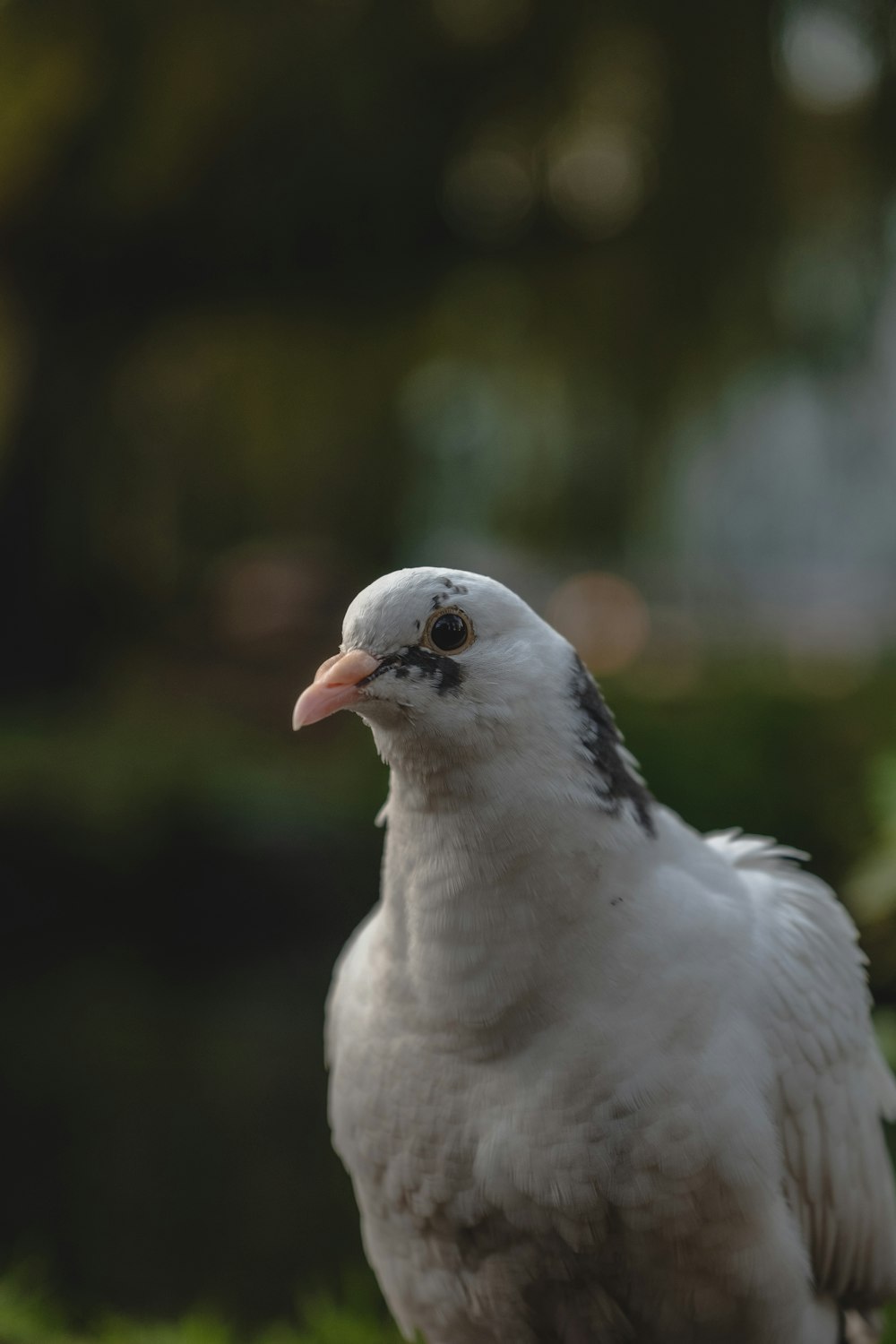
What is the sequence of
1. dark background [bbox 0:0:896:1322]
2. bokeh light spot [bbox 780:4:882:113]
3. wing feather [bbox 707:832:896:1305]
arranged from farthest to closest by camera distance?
dark background [bbox 0:0:896:1322] < bokeh light spot [bbox 780:4:882:113] < wing feather [bbox 707:832:896:1305]

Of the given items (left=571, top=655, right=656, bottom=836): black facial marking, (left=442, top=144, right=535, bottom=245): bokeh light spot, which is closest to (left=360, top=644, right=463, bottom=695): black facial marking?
(left=571, top=655, right=656, bottom=836): black facial marking

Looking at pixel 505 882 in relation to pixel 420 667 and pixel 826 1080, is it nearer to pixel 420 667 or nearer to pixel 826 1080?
pixel 420 667

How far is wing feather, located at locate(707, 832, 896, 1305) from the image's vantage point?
2.06 meters

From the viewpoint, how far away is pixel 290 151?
22.7 ft

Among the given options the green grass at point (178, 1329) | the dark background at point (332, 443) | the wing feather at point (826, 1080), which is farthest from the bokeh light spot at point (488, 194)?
the green grass at point (178, 1329)

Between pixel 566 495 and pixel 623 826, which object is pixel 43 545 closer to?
pixel 566 495

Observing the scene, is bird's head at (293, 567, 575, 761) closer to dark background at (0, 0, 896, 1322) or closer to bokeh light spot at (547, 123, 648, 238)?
dark background at (0, 0, 896, 1322)

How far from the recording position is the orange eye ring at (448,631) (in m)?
1.81

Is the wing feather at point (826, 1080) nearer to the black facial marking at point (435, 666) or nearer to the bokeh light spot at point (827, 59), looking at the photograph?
the black facial marking at point (435, 666)

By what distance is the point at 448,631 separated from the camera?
5.96 feet

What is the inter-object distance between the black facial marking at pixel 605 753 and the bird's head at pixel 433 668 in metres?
0.10

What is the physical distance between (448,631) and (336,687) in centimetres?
19

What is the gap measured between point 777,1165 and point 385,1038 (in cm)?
67

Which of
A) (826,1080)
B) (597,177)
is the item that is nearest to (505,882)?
(826,1080)
